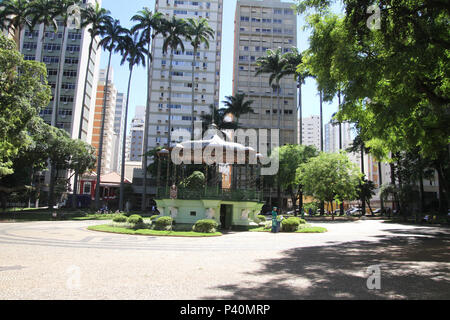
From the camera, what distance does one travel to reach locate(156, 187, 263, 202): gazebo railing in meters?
22.0

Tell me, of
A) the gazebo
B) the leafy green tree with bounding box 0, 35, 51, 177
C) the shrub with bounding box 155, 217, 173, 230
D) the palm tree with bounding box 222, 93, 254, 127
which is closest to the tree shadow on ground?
the shrub with bounding box 155, 217, 173, 230

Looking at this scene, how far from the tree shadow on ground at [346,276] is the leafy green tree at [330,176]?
26.4 m

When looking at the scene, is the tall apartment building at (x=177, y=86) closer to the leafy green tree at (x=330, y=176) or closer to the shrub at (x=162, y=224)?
the leafy green tree at (x=330, y=176)

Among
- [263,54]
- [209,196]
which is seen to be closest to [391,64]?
[209,196]

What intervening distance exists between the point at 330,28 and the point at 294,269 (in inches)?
369

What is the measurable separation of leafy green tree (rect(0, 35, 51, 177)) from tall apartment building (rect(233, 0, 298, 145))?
60833 mm

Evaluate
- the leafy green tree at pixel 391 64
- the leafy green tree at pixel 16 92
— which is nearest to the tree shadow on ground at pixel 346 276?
the leafy green tree at pixel 391 64

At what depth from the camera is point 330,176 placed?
3847 cm

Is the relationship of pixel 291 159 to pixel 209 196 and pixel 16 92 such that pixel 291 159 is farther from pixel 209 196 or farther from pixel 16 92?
pixel 16 92

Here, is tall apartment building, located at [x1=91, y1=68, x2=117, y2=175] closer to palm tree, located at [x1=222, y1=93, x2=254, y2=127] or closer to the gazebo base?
palm tree, located at [x1=222, y1=93, x2=254, y2=127]

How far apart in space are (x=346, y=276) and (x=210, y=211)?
47.8 ft

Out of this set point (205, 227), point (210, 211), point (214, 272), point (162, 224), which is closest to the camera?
point (214, 272)

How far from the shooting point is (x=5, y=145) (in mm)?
19516
